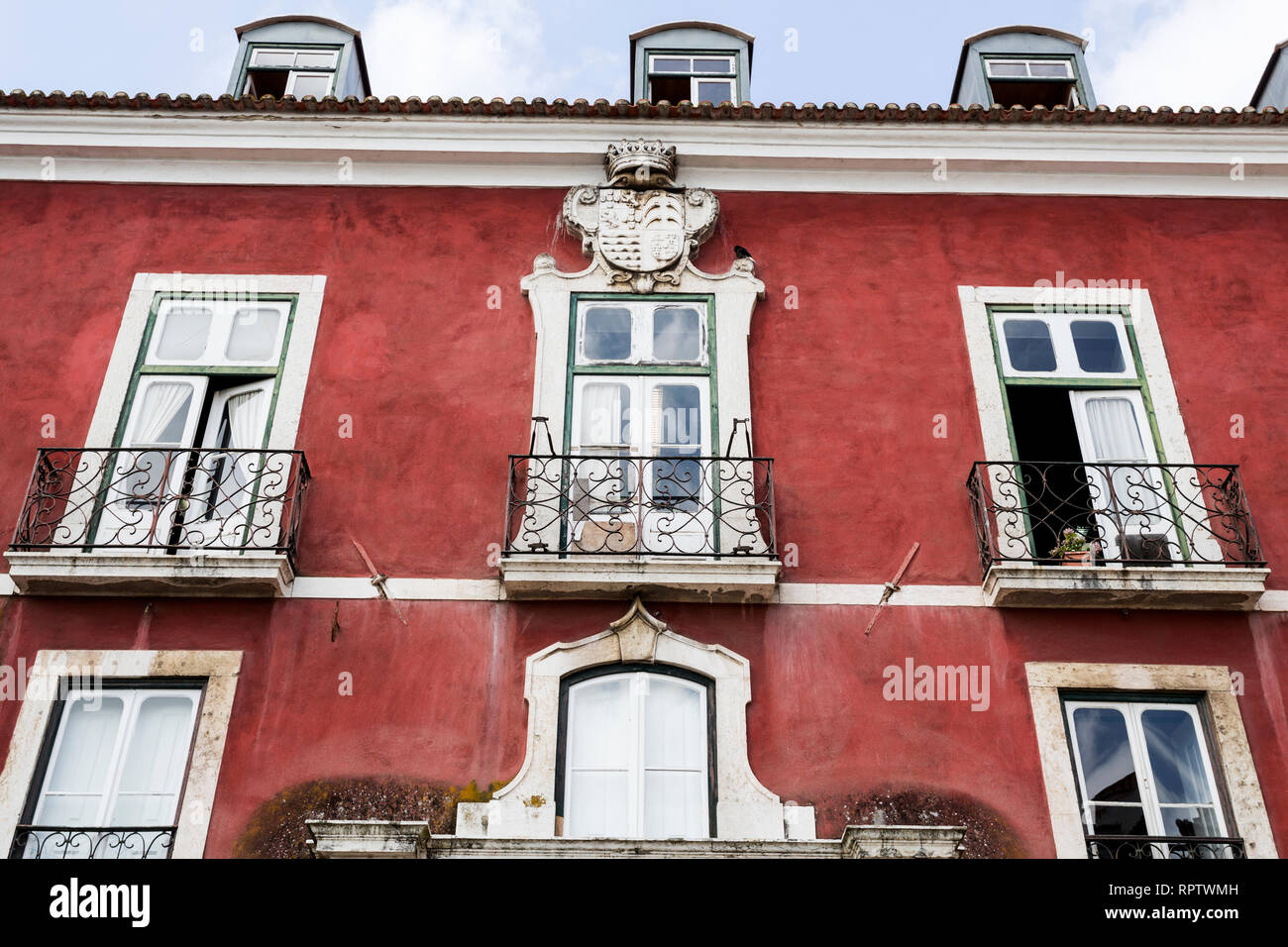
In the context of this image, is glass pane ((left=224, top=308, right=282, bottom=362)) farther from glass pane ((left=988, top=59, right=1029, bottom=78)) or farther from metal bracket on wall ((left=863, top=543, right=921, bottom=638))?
glass pane ((left=988, top=59, right=1029, bottom=78))

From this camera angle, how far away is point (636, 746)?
776 cm

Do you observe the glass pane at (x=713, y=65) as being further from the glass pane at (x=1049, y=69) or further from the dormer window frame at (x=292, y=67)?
the dormer window frame at (x=292, y=67)

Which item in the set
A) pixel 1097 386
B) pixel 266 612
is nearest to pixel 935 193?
pixel 1097 386

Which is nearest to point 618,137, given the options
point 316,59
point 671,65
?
point 671,65

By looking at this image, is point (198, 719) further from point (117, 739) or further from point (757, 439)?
point (757, 439)

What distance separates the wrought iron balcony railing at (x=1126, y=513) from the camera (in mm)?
8383

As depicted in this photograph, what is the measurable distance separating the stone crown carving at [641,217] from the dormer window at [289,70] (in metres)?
2.82

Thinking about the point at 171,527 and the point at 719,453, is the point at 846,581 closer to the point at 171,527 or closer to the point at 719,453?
the point at 719,453

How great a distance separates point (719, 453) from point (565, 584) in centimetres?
152

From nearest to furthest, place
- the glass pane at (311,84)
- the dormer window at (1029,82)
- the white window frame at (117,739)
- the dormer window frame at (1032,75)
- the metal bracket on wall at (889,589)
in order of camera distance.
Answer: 1. the white window frame at (117,739)
2. the metal bracket on wall at (889,589)
3. the glass pane at (311,84)
4. the dormer window frame at (1032,75)
5. the dormer window at (1029,82)

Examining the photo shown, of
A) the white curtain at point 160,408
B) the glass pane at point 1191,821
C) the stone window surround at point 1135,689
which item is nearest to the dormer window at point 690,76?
the white curtain at point 160,408

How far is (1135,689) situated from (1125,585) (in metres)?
0.63

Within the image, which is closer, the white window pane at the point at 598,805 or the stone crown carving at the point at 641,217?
the white window pane at the point at 598,805

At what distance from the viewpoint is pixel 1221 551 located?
27.9 feet
